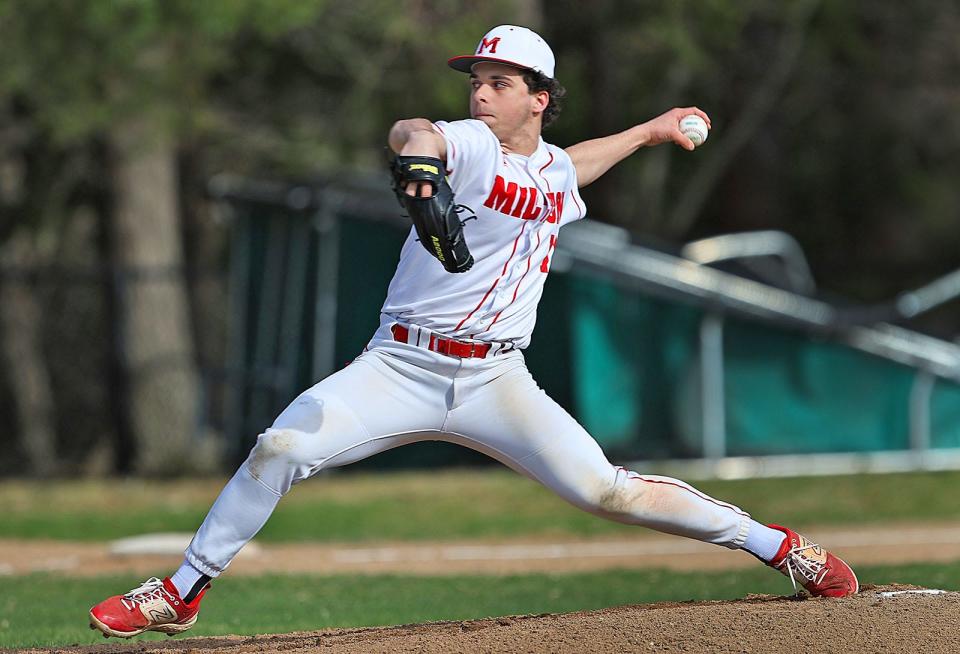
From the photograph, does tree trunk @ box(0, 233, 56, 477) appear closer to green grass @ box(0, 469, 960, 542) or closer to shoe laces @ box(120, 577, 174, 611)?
green grass @ box(0, 469, 960, 542)

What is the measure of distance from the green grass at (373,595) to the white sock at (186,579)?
1.42m

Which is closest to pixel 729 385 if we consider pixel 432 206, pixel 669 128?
pixel 669 128

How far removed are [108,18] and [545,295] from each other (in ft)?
17.2

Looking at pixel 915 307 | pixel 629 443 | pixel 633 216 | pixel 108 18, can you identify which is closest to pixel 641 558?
pixel 629 443

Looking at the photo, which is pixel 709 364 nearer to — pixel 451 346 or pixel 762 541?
pixel 762 541

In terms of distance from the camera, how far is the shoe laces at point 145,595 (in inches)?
208

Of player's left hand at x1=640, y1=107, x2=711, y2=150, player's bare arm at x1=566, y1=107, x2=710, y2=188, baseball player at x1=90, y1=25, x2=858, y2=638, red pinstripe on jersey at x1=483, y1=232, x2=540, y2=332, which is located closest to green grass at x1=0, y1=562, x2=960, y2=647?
baseball player at x1=90, y1=25, x2=858, y2=638

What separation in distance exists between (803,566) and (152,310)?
1216cm

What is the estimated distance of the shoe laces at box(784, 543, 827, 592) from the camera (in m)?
5.82

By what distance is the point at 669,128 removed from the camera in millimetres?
6062

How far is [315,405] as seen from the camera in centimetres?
528

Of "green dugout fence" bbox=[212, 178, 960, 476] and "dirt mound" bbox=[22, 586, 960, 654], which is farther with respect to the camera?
"green dugout fence" bbox=[212, 178, 960, 476]

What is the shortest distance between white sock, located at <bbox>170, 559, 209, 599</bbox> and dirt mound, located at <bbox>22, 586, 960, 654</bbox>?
0.31 meters

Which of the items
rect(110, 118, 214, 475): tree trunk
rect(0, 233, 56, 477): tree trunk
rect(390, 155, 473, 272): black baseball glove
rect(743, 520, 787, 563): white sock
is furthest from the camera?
rect(0, 233, 56, 477): tree trunk
